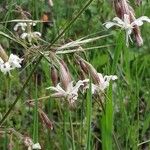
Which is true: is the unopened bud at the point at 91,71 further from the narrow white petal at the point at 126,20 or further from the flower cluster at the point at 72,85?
the narrow white petal at the point at 126,20

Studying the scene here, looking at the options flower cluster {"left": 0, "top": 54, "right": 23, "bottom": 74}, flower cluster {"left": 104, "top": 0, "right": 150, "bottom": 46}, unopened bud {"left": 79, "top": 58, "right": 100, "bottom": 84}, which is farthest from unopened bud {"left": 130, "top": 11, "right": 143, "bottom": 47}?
flower cluster {"left": 0, "top": 54, "right": 23, "bottom": 74}

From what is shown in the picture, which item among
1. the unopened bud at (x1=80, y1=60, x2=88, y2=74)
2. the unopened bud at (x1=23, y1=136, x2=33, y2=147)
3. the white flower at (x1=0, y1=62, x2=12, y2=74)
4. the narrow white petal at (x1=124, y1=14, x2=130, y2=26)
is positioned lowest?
the unopened bud at (x1=23, y1=136, x2=33, y2=147)

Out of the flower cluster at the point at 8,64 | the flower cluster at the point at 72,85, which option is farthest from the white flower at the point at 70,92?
the flower cluster at the point at 8,64

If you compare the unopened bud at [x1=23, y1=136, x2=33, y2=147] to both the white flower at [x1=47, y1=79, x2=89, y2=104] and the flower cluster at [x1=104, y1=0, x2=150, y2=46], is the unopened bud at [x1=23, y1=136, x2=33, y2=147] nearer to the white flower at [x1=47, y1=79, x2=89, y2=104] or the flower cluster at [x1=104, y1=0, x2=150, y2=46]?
the white flower at [x1=47, y1=79, x2=89, y2=104]

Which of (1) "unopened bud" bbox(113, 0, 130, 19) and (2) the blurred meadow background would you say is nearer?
(1) "unopened bud" bbox(113, 0, 130, 19)

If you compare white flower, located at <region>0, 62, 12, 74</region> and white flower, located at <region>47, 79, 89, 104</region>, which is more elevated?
white flower, located at <region>0, 62, 12, 74</region>

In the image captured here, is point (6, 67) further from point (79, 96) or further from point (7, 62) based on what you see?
point (79, 96)

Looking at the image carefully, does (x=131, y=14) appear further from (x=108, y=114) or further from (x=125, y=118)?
(x=125, y=118)

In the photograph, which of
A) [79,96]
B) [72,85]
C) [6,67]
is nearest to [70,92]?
[72,85]
